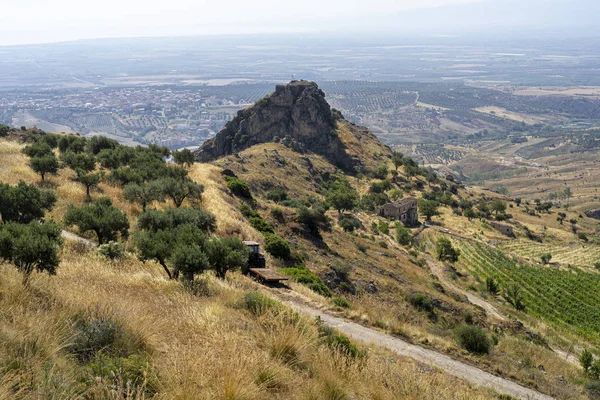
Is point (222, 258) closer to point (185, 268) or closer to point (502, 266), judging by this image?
point (185, 268)

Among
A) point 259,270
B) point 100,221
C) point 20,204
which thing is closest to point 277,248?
point 259,270

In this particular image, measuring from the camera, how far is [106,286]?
390 inches

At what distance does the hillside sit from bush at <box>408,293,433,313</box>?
4.9 inches

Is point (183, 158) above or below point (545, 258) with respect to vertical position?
above

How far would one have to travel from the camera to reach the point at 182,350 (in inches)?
265

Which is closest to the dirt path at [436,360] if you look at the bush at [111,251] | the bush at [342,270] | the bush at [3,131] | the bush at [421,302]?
the bush at [111,251]

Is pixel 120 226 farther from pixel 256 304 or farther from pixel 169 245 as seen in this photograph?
pixel 256 304

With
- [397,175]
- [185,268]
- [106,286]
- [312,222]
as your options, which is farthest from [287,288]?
[397,175]

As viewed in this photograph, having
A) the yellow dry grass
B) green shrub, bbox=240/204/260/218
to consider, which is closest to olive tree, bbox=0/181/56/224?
the yellow dry grass

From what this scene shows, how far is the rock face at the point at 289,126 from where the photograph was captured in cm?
8969

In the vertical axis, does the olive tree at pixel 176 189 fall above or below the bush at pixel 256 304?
below

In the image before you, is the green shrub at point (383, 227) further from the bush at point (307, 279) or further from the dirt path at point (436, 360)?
the dirt path at point (436, 360)

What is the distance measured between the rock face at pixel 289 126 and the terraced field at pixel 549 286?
130 ft

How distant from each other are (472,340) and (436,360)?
16.2 feet
